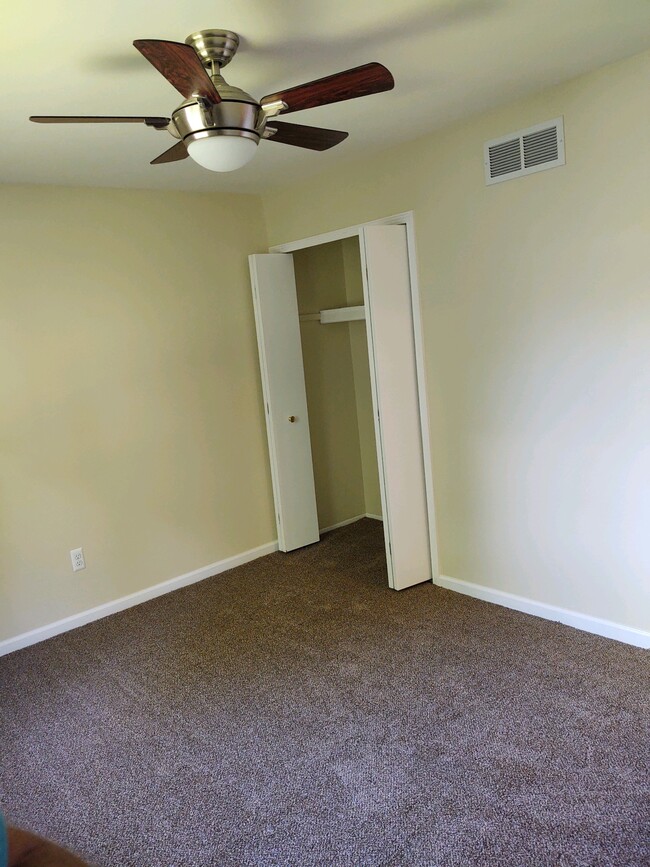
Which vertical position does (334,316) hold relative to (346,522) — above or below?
above

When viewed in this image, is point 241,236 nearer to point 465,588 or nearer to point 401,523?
point 401,523

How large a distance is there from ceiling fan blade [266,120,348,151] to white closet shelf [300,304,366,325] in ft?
7.14

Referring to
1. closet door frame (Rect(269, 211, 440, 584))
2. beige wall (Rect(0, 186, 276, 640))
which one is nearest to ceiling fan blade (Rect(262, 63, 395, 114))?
Result: closet door frame (Rect(269, 211, 440, 584))

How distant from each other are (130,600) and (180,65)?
3109 mm

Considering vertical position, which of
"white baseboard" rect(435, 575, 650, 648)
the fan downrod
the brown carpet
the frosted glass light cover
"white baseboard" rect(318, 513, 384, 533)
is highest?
the fan downrod

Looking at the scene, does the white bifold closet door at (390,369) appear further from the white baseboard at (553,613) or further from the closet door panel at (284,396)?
the white baseboard at (553,613)

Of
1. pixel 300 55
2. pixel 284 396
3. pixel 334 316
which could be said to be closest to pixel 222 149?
pixel 300 55

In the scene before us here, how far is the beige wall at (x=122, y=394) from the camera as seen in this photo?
11.7ft

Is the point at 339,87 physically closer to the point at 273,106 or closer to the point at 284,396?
the point at 273,106

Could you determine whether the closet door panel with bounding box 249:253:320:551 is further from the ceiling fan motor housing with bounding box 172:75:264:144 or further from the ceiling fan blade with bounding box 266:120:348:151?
the ceiling fan motor housing with bounding box 172:75:264:144

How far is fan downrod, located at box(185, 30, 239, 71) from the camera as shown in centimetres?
200

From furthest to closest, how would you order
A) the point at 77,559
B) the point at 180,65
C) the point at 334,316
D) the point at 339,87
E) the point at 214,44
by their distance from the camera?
the point at 334,316 → the point at 77,559 → the point at 214,44 → the point at 339,87 → the point at 180,65

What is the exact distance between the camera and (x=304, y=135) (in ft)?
7.66

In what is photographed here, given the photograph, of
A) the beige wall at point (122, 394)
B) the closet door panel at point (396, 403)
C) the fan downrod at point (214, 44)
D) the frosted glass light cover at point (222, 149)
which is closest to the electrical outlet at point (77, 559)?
the beige wall at point (122, 394)
